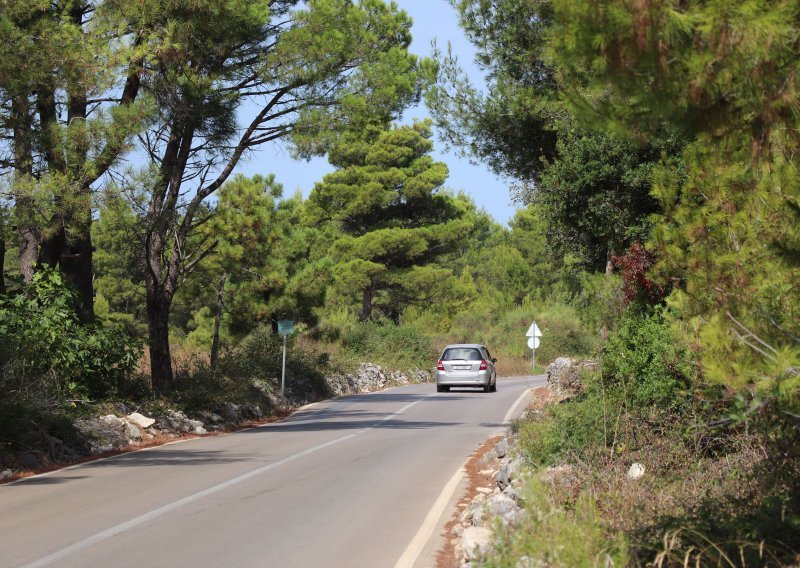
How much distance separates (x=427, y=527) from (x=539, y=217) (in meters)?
9.61

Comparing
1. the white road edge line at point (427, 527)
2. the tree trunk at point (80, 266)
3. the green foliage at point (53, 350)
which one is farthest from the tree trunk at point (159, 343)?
the white road edge line at point (427, 527)

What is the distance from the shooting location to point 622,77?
197 inches

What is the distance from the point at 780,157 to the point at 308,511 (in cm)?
581

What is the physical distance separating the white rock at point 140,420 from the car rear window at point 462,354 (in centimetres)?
1652

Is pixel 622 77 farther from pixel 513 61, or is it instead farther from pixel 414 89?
pixel 414 89

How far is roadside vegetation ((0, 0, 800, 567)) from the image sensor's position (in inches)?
208

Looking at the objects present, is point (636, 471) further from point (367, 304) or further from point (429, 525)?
point (367, 304)

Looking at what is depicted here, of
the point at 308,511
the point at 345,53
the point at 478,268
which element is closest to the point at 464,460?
the point at 308,511

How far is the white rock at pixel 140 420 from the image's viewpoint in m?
19.1

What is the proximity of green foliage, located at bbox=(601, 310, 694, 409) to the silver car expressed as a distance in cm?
2005

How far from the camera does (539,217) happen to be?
1847 cm

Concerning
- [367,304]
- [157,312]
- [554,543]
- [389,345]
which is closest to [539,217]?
[157,312]

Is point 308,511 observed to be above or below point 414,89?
below

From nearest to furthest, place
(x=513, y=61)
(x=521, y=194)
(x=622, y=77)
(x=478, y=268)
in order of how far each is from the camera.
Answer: (x=622, y=77) < (x=513, y=61) < (x=521, y=194) < (x=478, y=268)
